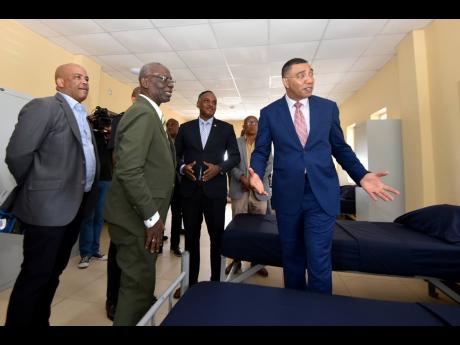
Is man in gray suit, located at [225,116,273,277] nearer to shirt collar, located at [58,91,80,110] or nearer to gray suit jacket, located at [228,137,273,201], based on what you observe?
gray suit jacket, located at [228,137,273,201]

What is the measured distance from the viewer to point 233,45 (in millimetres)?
3762

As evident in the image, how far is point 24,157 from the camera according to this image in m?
1.25

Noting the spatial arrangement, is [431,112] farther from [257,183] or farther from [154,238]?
[154,238]

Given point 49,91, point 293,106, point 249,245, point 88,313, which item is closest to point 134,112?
point 293,106

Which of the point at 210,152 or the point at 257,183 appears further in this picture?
the point at 210,152

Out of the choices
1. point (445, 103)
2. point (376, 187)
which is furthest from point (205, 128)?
point (445, 103)

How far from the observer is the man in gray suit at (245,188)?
2.65 m

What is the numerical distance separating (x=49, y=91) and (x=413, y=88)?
213 inches

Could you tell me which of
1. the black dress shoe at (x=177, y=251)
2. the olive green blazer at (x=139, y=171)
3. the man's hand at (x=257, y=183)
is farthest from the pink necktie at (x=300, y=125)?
the black dress shoe at (x=177, y=251)

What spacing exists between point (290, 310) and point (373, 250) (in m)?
1.09

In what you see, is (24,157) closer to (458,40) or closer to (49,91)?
(49,91)

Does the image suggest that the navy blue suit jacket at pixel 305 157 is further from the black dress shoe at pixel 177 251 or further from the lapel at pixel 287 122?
the black dress shoe at pixel 177 251

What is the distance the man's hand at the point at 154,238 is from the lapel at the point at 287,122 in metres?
0.85

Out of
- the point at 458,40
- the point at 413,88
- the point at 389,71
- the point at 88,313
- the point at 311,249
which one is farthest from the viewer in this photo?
the point at 389,71
